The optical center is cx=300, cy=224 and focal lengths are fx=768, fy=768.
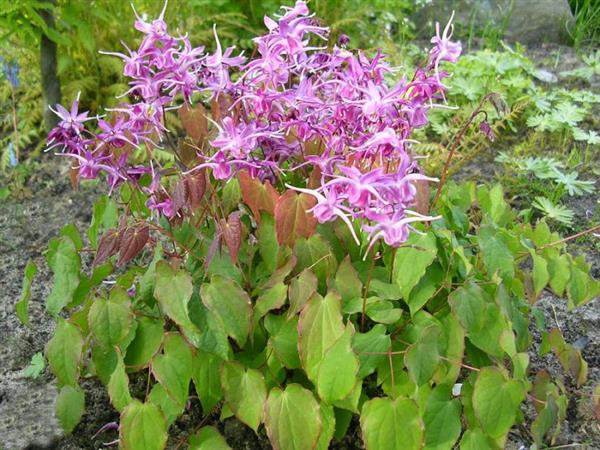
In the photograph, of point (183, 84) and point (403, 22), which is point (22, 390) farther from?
point (403, 22)

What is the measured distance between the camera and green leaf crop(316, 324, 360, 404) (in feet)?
4.74

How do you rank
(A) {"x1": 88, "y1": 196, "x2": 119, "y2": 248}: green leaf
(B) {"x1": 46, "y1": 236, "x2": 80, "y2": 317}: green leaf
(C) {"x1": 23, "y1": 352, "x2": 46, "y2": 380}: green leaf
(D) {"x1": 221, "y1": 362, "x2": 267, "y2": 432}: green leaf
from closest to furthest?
(D) {"x1": 221, "y1": 362, "x2": 267, "y2": 432}: green leaf, (B) {"x1": 46, "y1": 236, "x2": 80, "y2": 317}: green leaf, (A) {"x1": 88, "y1": 196, "x2": 119, "y2": 248}: green leaf, (C) {"x1": 23, "y1": 352, "x2": 46, "y2": 380}: green leaf

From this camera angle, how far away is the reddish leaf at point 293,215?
4.86 feet

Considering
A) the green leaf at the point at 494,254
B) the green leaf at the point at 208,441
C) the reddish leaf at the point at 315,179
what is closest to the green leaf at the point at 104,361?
the green leaf at the point at 208,441

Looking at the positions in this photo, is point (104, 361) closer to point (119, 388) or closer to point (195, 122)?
point (119, 388)

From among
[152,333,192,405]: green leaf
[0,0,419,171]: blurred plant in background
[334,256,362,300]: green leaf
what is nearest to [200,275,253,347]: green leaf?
[152,333,192,405]: green leaf

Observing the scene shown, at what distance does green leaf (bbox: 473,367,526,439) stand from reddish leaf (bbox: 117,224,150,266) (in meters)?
0.70

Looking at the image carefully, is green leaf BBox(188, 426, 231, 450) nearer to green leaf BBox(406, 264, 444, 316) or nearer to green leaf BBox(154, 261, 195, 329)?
green leaf BBox(154, 261, 195, 329)

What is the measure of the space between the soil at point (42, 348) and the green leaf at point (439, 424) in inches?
13.6

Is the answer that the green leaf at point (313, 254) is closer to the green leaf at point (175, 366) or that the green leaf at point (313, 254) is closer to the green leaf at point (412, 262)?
the green leaf at point (412, 262)

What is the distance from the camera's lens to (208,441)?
5.36 ft

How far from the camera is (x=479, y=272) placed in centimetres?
172

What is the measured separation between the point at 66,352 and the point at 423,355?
725 mm

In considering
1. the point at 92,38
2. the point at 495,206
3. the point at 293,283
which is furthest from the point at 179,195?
the point at 92,38
